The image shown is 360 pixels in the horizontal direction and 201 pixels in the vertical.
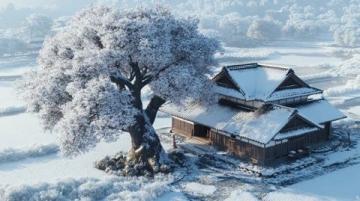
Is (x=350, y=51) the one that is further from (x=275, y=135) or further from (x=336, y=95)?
(x=275, y=135)

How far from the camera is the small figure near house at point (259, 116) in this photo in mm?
29859

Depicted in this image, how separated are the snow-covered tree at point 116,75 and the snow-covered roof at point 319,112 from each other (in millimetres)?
7104

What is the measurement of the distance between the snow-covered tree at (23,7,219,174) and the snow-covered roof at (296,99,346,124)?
23.3ft

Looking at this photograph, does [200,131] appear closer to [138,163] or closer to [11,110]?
[138,163]

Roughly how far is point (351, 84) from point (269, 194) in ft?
121

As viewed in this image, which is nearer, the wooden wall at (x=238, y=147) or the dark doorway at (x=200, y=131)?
the wooden wall at (x=238, y=147)

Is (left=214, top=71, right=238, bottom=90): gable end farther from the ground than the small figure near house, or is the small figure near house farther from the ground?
(left=214, top=71, right=238, bottom=90): gable end

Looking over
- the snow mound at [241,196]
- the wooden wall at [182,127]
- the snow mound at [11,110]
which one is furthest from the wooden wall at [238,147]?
the snow mound at [11,110]

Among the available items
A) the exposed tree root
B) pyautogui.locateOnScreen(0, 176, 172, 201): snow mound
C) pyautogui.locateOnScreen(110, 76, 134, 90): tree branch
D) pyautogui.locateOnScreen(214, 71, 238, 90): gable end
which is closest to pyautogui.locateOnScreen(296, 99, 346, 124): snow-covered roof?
pyautogui.locateOnScreen(214, 71, 238, 90): gable end

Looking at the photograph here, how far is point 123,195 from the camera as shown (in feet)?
83.0

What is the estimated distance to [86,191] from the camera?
25.6m

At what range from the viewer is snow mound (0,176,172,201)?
25.0 metres

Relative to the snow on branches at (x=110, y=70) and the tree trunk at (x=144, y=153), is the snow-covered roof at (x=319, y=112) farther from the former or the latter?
the tree trunk at (x=144, y=153)

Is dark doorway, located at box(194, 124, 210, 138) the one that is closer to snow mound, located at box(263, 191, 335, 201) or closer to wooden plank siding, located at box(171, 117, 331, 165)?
wooden plank siding, located at box(171, 117, 331, 165)
